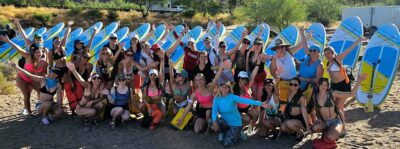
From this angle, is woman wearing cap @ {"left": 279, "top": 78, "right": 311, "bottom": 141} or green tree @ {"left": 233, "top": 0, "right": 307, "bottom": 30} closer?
woman wearing cap @ {"left": 279, "top": 78, "right": 311, "bottom": 141}

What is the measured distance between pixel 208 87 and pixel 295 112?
1.32 m

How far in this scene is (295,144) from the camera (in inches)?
210

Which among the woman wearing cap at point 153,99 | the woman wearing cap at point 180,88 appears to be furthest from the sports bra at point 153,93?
the woman wearing cap at point 180,88

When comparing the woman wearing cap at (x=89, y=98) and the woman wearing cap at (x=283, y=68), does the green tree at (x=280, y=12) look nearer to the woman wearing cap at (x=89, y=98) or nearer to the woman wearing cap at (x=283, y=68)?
→ the woman wearing cap at (x=283, y=68)

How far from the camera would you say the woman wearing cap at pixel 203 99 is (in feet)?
18.6

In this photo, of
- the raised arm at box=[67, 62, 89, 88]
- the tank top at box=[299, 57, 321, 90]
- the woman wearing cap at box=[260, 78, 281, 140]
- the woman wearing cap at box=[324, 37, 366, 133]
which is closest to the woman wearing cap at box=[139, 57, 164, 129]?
the raised arm at box=[67, 62, 89, 88]

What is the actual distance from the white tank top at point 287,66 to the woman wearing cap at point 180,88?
1.49 meters

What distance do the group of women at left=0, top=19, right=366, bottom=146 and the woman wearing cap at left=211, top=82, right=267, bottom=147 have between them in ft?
0.04

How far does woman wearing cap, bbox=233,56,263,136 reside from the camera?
557 cm

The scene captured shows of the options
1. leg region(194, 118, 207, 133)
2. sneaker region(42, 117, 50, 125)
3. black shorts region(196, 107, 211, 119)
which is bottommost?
sneaker region(42, 117, 50, 125)

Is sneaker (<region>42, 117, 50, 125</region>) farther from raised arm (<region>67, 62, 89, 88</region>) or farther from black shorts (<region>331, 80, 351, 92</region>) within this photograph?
black shorts (<region>331, 80, 351, 92</region>)

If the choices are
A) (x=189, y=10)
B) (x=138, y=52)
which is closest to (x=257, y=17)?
(x=189, y=10)

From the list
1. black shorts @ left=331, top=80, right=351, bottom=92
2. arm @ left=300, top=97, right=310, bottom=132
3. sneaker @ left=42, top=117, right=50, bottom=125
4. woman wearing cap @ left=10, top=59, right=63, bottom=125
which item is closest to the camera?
arm @ left=300, top=97, right=310, bottom=132

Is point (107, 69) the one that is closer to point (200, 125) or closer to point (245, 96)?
point (200, 125)
